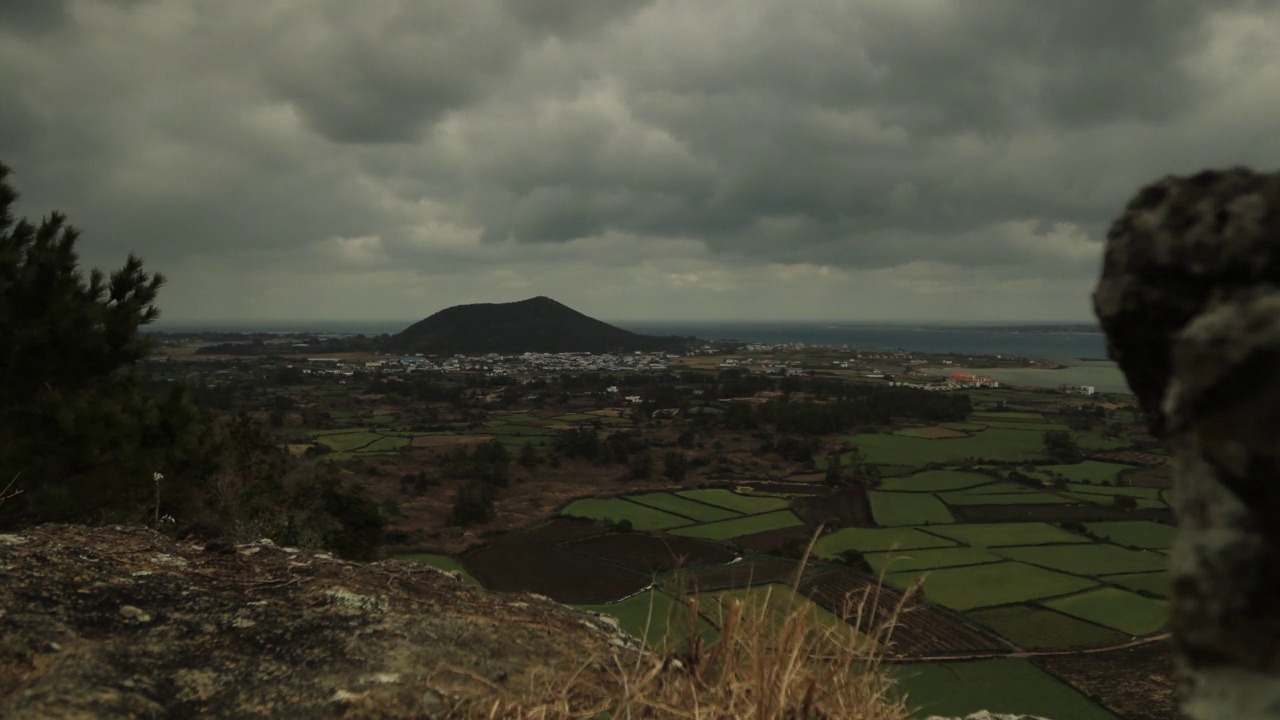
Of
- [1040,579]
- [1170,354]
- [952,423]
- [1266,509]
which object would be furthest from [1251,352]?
[952,423]

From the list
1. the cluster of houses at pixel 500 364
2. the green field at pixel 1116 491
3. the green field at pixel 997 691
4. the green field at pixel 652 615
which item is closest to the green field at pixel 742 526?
the green field at pixel 652 615

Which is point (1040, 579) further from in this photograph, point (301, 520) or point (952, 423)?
point (952, 423)

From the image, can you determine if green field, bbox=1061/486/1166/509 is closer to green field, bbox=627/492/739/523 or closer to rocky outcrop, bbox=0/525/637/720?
green field, bbox=627/492/739/523

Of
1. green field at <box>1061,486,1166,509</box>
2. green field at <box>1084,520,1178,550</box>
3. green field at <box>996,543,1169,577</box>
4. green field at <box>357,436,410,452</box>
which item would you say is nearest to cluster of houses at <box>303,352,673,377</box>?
green field at <box>357,436,410,452</box>

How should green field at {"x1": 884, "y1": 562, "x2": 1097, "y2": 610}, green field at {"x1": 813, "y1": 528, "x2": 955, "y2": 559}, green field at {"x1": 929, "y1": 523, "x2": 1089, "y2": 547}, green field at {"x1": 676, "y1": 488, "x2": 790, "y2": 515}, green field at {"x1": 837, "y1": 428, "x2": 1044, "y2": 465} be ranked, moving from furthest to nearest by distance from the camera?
green field at {"x1": 837, "y1": 428, "x2": 1044, "y2": 465} → green field at {"x1": 676, "y1": 488, "x2": 790, "y2": 515} → green field at {"x1": 929, "y1": 523, "x2": 1089, "y2": 547} → green field at {"x1": 813, "y1": 528, "x2": 955, "y2": 559} → green field at {"x1": 884, "y1": 562, "x2": 1097, "y2": 610}

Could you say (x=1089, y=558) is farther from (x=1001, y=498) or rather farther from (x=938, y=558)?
(x=1001, y=498)

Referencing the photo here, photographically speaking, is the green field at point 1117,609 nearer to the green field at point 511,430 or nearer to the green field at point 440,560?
the green field at point 440,560

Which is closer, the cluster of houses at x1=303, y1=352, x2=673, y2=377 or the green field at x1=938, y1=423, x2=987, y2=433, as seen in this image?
the green field at x1=938, y1=423, x2=987, y2=433
